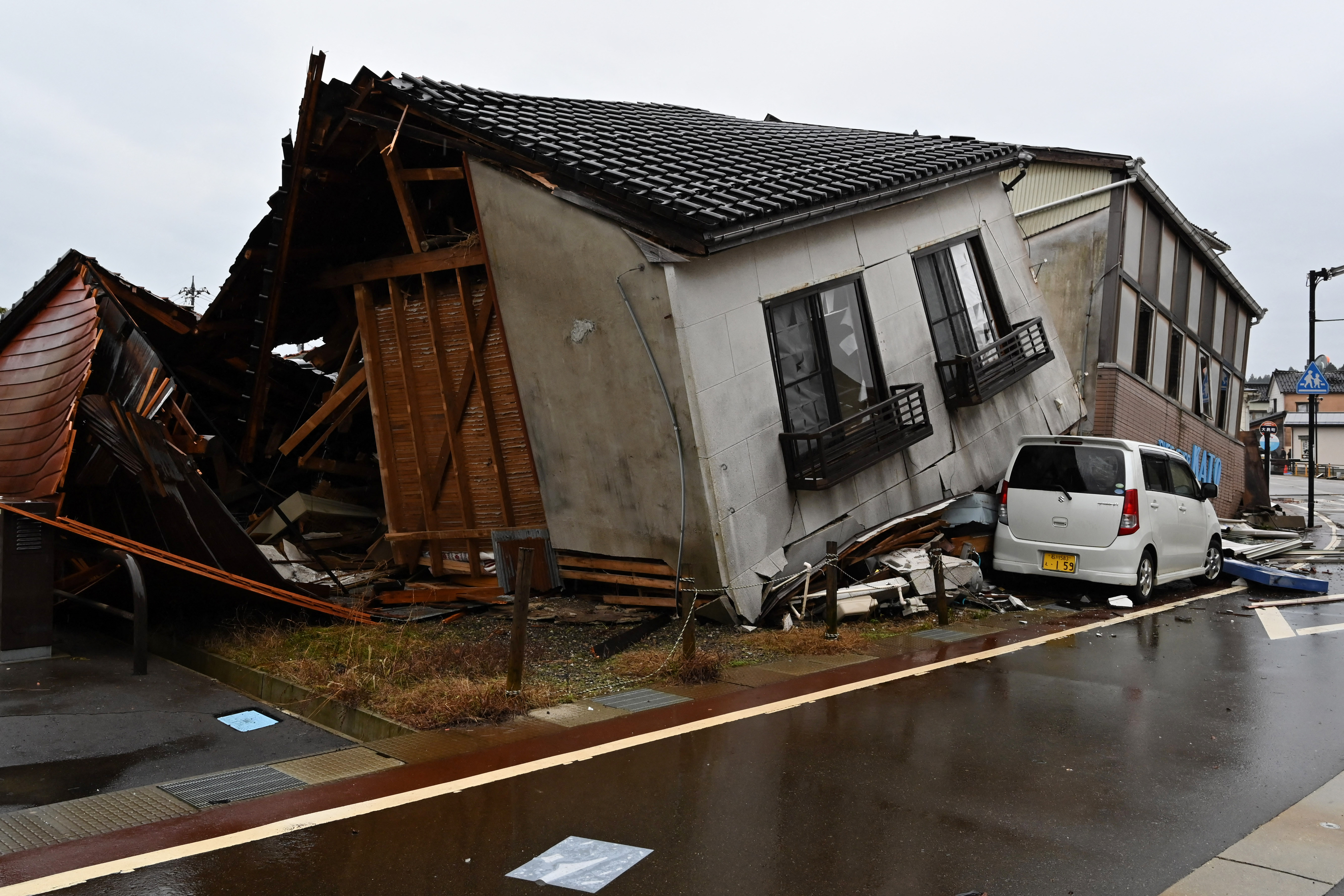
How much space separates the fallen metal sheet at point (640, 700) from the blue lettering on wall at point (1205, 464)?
55.0 ft

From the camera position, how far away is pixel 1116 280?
16484mm

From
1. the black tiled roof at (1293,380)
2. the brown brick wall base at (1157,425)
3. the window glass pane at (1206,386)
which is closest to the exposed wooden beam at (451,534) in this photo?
the brown brick wall base at (1157,425)

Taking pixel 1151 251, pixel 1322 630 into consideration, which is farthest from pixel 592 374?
pixel 1151 251

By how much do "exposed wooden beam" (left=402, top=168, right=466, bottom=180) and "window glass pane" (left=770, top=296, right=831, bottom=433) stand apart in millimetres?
3547

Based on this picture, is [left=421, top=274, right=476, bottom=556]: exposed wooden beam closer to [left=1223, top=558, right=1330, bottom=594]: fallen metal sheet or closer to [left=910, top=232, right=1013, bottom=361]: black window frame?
[left=910, top=232, right=1013, bottom=361]: black window frame

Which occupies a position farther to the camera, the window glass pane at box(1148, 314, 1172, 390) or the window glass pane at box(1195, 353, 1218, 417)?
the window glass pane at box(1195, 353, 1218, 417)

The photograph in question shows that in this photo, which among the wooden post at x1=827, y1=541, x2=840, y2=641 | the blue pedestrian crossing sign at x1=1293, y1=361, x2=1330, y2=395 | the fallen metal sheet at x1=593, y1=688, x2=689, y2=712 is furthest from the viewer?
the blue pedestrian crossing sign at x1=1293, y1=361, x2=1330, y2=395

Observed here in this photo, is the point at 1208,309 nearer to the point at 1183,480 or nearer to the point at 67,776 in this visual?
the point at 1183,480

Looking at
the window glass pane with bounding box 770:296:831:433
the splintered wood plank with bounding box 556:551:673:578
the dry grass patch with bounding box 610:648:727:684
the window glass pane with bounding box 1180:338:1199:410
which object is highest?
the window glass pane with bounding box 1180:338:1199:410

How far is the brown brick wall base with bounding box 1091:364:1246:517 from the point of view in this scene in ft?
53.6

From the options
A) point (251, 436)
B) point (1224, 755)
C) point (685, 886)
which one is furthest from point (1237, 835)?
point (251, 436)

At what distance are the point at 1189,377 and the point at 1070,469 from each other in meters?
12.6

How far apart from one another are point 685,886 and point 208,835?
6.82 feet

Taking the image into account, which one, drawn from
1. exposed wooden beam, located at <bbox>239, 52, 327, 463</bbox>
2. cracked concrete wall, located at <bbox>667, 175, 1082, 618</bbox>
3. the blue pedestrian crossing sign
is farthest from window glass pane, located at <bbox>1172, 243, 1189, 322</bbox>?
exposed wooden beam, located at <bbox>239, 52, 327, 463</bbox>
